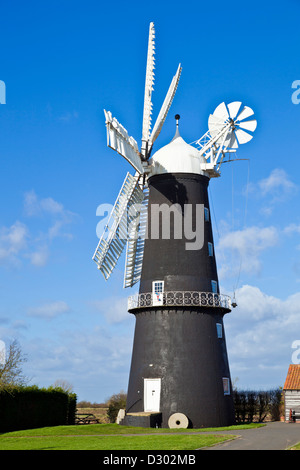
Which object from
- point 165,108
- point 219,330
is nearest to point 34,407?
point 219,330

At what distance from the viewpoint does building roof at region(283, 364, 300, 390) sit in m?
39.5

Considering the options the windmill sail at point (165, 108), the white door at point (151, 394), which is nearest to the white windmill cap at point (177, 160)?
the windmill sail at point (165, 108)

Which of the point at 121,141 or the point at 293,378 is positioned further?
the point at 293,378

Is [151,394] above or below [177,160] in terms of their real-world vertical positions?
below

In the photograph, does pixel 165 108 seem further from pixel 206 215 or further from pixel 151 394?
pixel 151 394

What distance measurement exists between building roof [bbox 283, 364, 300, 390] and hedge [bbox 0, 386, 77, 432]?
1445 centimetres

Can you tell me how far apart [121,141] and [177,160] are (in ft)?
19.7

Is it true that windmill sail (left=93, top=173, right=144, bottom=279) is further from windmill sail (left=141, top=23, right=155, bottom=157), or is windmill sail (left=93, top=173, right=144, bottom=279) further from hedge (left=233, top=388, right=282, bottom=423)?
hedge (left=233, top=388, right=282, bottom=423)

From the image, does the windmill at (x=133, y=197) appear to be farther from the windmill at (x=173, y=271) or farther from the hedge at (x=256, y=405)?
the hedge at (x=256, y=405)

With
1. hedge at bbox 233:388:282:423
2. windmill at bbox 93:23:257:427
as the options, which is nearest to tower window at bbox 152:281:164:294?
windmill at bbox 93:23:257:427

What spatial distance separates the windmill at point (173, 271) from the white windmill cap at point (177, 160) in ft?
0.19

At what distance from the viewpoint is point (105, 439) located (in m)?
24.6

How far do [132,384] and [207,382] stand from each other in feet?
14.5

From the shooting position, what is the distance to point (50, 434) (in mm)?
28000
